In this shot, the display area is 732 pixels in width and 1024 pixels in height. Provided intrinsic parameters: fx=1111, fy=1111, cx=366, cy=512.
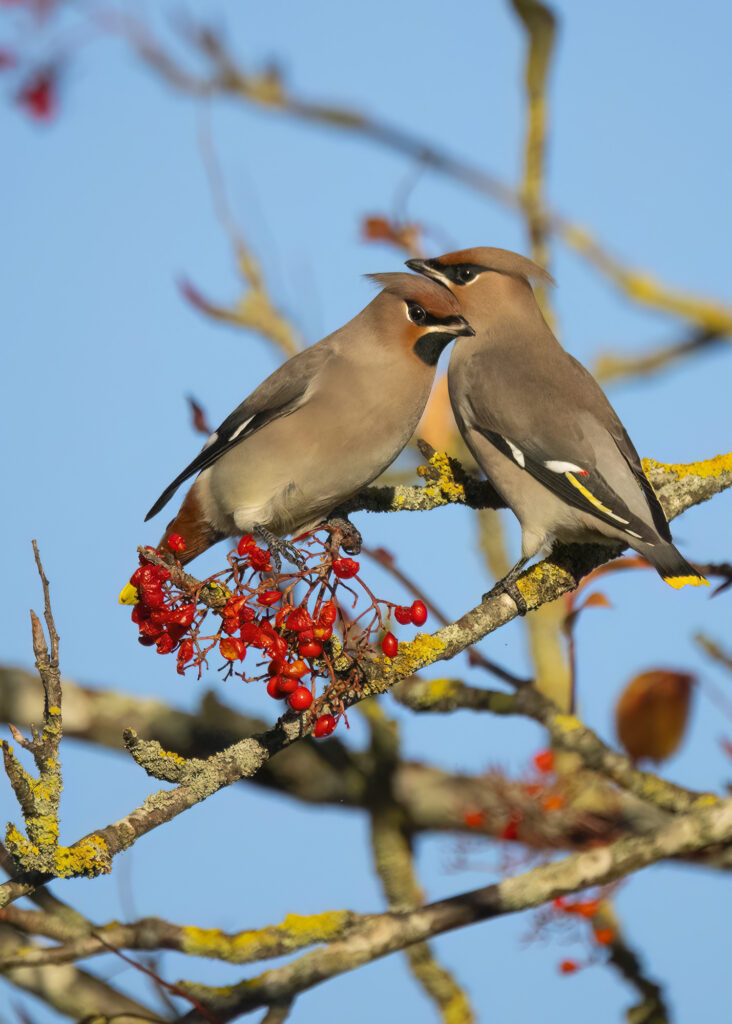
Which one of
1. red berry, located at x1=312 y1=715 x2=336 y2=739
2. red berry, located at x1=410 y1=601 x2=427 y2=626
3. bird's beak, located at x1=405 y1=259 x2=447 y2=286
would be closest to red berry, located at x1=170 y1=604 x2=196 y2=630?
red berry, located at x1=312 y1=715 x2=336 y2=739

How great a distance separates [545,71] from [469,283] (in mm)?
852

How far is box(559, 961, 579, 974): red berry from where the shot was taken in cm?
338

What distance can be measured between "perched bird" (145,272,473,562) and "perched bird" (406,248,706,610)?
273 millimetres

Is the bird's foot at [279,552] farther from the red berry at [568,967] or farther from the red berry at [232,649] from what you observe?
the red berry at [568,967]

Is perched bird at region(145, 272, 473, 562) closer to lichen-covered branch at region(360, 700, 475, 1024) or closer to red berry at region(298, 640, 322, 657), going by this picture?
red berry at region(298, 640, 322, 657)

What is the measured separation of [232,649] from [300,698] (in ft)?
0.58

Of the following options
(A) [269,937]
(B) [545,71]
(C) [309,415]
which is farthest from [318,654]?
(B) [545,71]

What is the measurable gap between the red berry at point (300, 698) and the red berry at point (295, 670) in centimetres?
3

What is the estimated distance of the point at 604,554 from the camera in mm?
3283

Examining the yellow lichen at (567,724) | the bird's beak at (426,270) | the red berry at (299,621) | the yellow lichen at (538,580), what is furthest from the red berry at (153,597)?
the bird's beak at (426,270)

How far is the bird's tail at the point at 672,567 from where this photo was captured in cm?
299

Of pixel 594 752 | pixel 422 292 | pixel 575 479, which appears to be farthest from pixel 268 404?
pixel 594 752

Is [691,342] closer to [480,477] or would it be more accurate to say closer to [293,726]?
[480,477]

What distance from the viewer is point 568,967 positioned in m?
3.39
